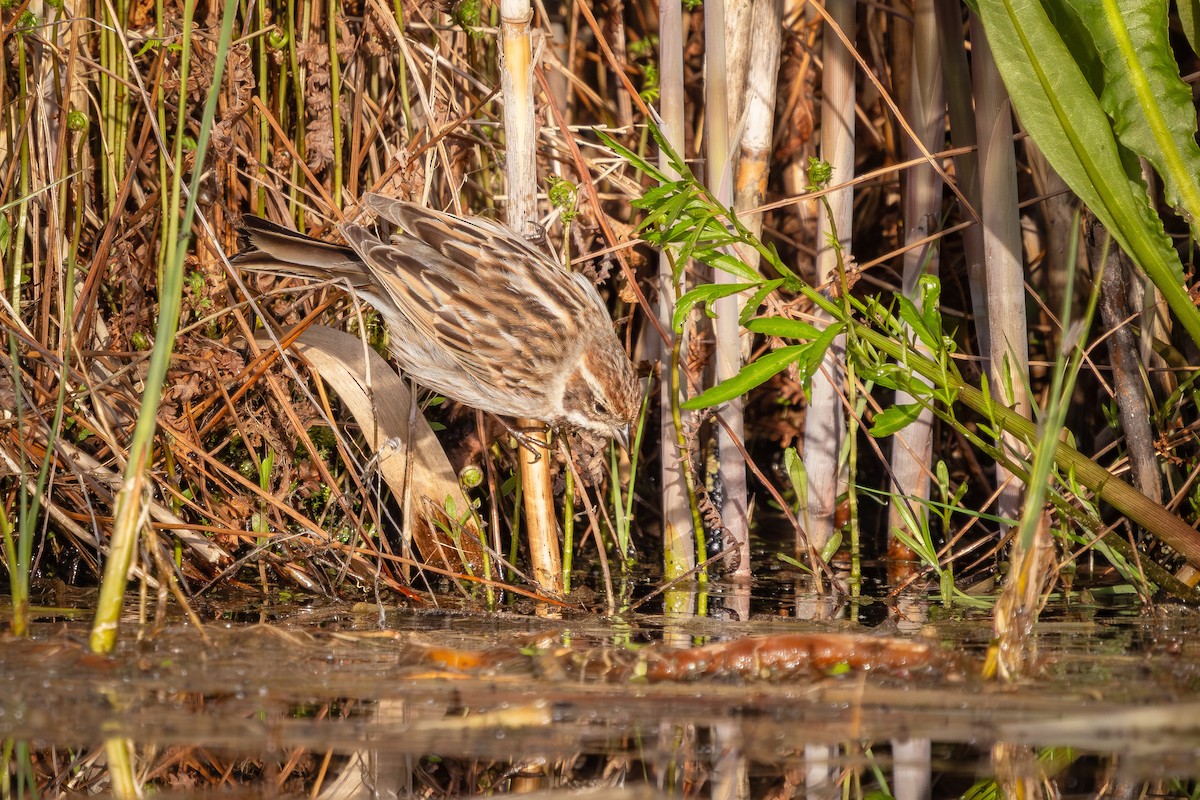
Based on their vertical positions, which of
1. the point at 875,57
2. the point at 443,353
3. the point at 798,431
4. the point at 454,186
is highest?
the point at 875,57

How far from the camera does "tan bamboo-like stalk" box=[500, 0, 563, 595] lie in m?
3.49

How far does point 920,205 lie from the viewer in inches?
168

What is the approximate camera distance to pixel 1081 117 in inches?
135

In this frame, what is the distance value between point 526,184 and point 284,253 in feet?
2.55

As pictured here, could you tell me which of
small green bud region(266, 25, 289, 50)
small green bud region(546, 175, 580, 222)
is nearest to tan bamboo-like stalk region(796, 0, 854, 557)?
small green bud region(546, 175, 580, 222)

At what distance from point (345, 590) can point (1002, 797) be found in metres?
2.37

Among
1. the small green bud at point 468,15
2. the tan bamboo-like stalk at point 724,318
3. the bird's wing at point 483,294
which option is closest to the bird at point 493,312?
the bird's wing at point 483,294

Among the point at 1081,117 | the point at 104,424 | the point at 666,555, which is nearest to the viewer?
the point at 1081,117

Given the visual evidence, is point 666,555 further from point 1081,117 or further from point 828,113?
point 1081,117

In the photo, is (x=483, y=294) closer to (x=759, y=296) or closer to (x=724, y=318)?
(x=724, y=318)

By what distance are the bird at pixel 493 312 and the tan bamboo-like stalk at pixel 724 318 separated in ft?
1.06

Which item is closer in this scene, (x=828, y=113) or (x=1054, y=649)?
(x=1054, y=649)

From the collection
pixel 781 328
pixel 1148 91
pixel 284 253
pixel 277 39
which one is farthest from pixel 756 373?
pixel 277 39

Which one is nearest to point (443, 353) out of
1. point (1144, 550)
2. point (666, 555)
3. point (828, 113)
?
point (666, 555)
